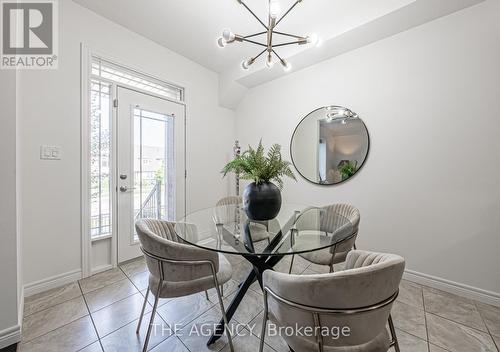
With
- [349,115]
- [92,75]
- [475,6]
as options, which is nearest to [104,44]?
[92,75]

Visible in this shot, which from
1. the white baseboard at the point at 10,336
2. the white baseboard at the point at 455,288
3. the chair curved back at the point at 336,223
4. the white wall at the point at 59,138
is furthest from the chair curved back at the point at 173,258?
the white baseboard at the point at 455,288

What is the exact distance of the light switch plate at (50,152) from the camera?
1.89 meters

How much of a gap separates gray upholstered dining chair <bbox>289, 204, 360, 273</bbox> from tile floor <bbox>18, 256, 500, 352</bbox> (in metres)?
0.59

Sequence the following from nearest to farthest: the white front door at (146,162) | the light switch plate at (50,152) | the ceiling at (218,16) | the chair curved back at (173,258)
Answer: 1. the chair curved back at (173,258)
2. the light switch plate at (50,152)
3. the ceiling at (218,16)
4. the white front door at (146,162)

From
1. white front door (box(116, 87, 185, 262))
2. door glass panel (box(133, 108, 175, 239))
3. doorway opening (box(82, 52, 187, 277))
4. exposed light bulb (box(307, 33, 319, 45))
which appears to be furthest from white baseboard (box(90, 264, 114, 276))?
exposed light bulb (box(307, 33, 319, 45))

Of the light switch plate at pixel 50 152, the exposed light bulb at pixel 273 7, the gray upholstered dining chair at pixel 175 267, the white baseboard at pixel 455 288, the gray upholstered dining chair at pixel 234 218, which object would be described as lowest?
the white baseboard at pixel 455 288

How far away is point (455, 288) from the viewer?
6.18 ft

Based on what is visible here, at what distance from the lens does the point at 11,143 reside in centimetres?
130

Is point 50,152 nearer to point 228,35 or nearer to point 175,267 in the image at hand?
point 175,267

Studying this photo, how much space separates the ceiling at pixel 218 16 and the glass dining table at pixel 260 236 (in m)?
2.02

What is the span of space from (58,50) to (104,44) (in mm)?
446

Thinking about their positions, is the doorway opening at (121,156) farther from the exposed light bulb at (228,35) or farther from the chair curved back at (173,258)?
the exposed light bulb at (228,35)

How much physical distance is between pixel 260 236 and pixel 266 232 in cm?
8

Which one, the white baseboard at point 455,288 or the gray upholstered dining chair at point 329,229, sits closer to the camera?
the gray upholstered dining chair at point 329,229
